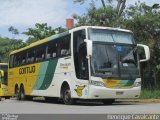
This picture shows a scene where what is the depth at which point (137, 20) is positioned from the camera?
32562mm

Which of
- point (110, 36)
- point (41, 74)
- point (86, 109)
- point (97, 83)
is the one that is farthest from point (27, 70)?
point (86, 109)

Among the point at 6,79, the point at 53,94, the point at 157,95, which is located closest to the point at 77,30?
the point at 53,94

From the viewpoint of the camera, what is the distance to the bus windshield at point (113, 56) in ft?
70.8

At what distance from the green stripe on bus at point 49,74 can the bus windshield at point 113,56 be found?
3491 mm

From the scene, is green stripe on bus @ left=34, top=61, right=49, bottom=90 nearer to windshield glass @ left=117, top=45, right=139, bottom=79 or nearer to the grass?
windshield glass @ left=117, top=45, right=139, bottom=79

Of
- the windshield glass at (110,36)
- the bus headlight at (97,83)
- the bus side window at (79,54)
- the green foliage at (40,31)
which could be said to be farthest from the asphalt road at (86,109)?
the green foliage at (40,31)

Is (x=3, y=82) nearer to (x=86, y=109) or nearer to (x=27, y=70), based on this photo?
(x=27, y=70)

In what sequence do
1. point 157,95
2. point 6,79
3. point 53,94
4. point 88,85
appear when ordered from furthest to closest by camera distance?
point 6,79 < point 157,95 < point 53,94 < point 88,85

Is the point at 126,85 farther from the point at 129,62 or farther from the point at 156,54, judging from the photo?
the point at 156,54

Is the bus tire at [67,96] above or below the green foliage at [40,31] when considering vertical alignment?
below

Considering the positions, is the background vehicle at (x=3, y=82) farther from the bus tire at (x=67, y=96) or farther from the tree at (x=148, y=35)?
the bus tire at (x=67, y=96)

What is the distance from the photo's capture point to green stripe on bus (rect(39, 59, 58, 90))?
25133mm

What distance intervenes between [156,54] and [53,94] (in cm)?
953

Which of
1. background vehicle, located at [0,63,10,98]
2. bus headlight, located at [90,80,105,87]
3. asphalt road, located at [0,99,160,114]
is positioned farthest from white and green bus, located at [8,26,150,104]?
background vehicle, located at [0,63,10,98]
